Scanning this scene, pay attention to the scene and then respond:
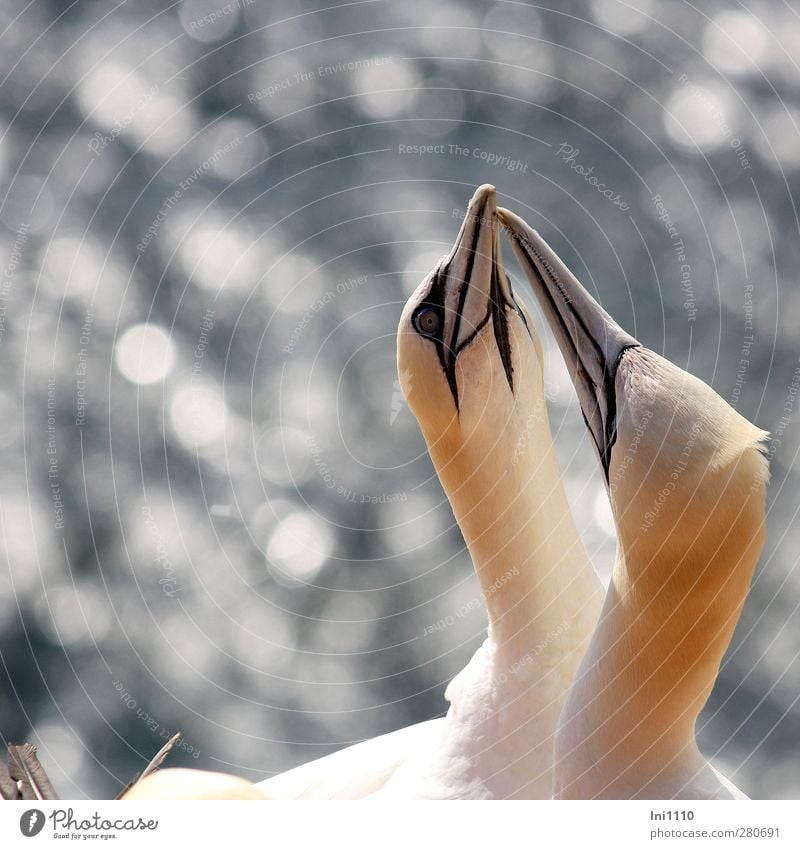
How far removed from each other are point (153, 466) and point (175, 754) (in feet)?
1.66

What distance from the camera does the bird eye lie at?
1009 millimetres

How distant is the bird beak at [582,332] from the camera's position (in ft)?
2.77

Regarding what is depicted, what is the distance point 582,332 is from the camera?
0.87 meters

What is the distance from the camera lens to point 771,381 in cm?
138

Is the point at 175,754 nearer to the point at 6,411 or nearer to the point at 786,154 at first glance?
the point at 6,411
